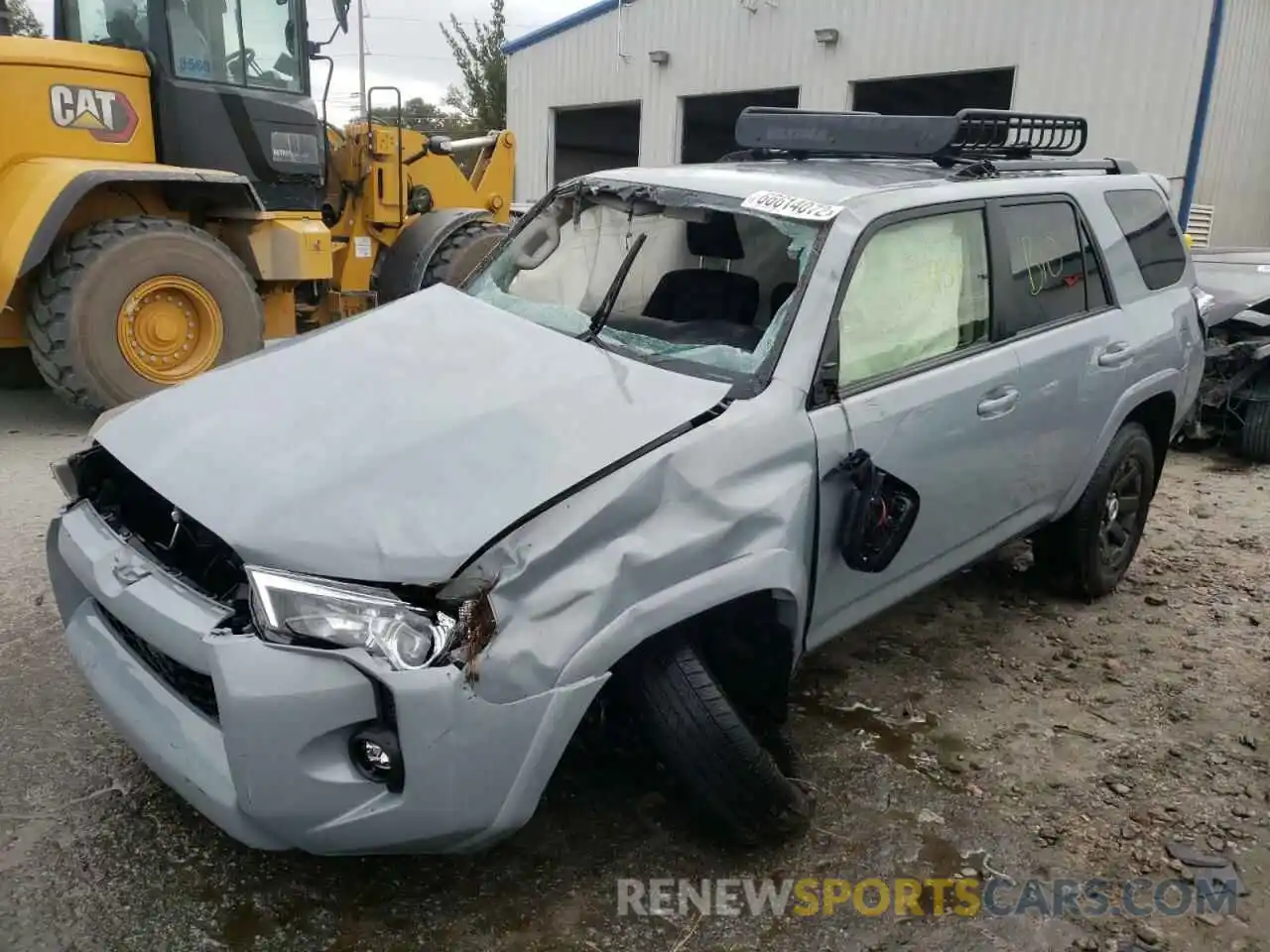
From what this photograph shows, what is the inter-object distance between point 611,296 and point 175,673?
1635 millimetres

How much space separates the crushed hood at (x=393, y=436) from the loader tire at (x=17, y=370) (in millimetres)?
5073

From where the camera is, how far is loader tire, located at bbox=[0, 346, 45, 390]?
713 centimetres

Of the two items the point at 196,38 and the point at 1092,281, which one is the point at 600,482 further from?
the point at 196,38

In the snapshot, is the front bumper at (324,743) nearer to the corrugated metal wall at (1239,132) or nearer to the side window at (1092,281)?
the side window at (1092,281)

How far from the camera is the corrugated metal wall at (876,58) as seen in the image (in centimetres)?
1082

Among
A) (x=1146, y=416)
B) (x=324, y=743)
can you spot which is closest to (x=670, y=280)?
(x=324, y=743)

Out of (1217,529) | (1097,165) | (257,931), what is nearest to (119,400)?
(257,931)

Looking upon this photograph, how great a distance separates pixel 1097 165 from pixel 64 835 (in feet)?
14.7

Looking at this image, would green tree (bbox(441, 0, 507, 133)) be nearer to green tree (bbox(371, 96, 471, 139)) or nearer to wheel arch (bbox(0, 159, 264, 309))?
green tree (bbox(371, 96, 471, 139))

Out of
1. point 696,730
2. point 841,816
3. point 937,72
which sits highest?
point 937,72

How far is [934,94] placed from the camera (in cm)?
1612

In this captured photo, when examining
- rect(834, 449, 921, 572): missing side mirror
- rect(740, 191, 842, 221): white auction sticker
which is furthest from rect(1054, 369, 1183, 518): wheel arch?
rect(740, 191, 842, 221): white auction sticker

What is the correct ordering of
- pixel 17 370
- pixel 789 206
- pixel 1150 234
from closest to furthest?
1. pixel 789 206
2. pixel 1150 234
3. pixel 17 370

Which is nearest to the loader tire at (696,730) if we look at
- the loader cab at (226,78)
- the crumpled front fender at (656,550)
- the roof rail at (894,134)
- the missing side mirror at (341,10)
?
the crumpled front fender at (656,550)
